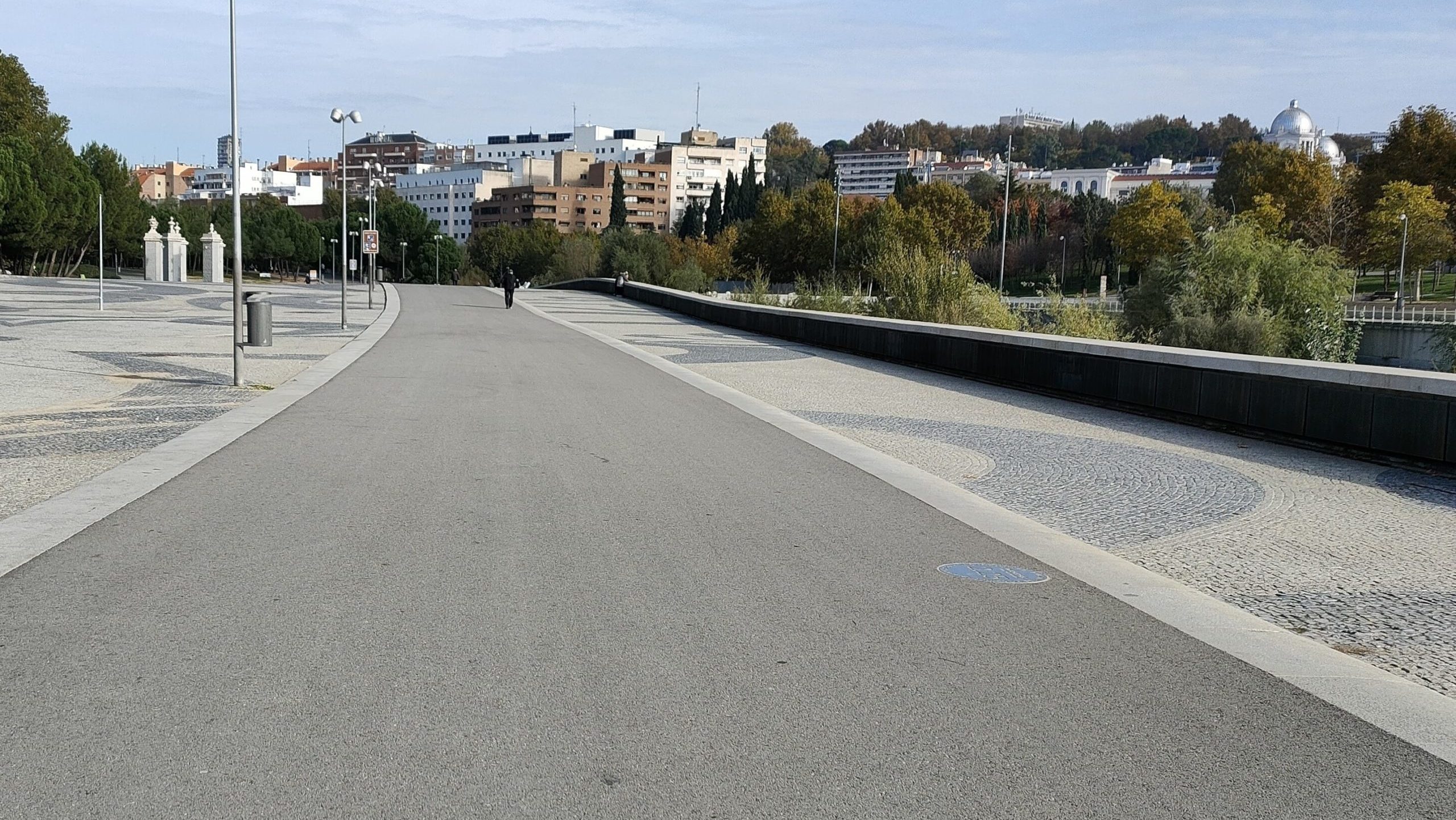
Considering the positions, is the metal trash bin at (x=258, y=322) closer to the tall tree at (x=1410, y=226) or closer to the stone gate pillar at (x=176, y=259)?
the stone gate pillar at (x=176, y=259)

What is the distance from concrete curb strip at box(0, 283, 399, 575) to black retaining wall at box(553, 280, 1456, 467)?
9720 millimetres

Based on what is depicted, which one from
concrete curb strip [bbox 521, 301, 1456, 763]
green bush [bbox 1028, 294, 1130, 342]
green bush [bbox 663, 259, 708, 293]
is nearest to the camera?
concrete curb strip [bbox 521, 301, 1456, 763]

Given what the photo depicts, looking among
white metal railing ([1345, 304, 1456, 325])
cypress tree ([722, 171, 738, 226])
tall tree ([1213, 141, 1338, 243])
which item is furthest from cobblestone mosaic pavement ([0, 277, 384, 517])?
cypress tree ([722, 171, 738, 226])

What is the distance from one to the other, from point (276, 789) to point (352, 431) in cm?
824

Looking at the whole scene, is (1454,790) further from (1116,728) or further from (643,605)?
(643,605)

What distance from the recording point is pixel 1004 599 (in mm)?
6152

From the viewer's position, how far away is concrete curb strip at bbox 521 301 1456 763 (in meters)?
4.64

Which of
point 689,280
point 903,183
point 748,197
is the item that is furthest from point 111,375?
point 748,197

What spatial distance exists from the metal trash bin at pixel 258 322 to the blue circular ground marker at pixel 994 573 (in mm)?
11441

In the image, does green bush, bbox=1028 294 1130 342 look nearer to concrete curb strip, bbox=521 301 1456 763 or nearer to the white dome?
concrete curb strip, bbox=521 301 1456 763

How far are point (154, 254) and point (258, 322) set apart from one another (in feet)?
190

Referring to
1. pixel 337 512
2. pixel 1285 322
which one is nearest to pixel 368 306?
pixel 1285 322

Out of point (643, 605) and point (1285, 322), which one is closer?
point (643, 605)

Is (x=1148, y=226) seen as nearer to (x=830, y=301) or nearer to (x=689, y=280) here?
(x=689, y=280)
